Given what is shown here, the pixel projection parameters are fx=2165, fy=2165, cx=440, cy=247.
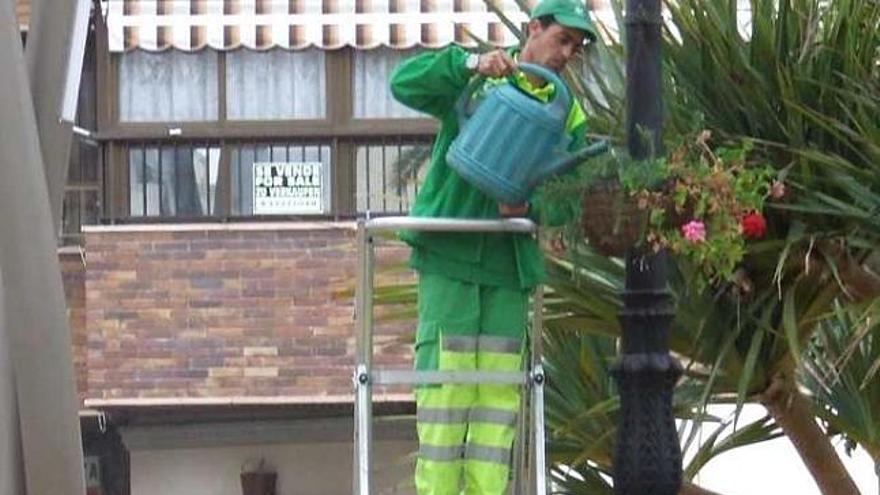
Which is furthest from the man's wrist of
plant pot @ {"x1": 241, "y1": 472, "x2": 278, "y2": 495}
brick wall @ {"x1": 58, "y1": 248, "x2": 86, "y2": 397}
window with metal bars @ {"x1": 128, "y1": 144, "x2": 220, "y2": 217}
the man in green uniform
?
plant pot @ {"x1": 241, "y1": 472, "x2": 278, "y2": 495}

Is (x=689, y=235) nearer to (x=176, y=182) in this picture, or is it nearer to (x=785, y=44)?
(x=785, y=44)

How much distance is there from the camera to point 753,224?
19.4ft

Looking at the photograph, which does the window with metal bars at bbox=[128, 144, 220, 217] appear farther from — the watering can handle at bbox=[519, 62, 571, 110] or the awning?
the watering can handle at bbox=[519, 62, 571, 110]

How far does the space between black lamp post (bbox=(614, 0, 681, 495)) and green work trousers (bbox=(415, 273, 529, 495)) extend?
0.29 meters

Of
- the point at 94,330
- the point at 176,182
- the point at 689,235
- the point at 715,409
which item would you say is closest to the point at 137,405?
the point at 94,330

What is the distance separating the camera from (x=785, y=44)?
22.2 ft

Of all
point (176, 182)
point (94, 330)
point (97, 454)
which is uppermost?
point (176, 182)

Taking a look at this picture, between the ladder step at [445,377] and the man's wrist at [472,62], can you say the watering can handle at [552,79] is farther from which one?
the ladder step at [445,377]

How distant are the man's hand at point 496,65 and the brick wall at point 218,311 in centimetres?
824

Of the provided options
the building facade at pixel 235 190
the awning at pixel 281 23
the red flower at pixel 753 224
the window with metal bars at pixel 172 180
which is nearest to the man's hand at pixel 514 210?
the red flower at pixel 753 224

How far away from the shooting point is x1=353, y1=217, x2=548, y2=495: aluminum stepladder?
5.48 meters

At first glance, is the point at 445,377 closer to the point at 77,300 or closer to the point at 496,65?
the point at 496,65

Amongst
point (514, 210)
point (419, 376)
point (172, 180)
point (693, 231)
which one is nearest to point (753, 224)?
point (693, 231)

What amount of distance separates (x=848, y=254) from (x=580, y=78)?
3.95ft
